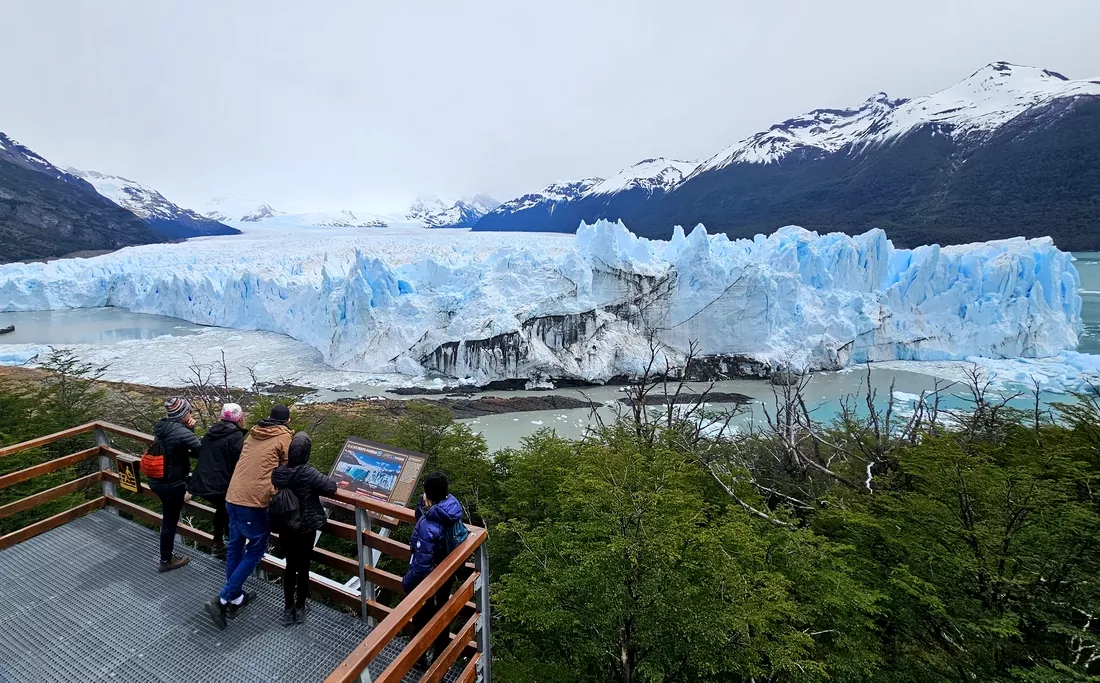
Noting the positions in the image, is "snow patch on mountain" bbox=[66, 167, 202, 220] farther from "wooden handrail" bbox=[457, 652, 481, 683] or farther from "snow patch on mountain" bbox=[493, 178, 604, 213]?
"wooden handrail" bbox=[457, 652, 481, 683]

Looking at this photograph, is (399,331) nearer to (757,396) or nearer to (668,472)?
(757,396)

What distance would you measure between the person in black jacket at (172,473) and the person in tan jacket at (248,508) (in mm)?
472

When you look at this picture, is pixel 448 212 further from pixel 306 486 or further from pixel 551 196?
pixel 306 486

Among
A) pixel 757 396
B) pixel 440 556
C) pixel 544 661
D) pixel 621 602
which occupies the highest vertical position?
pixel 440 556

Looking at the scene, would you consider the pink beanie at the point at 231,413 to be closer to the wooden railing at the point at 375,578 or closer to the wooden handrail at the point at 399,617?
the wooden railing at the point at 375,578

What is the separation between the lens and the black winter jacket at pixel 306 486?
2.19m

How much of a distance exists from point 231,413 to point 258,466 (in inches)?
18.1

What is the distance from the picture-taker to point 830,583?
3070mm

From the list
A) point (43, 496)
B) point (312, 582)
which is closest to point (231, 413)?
point (312, 582)

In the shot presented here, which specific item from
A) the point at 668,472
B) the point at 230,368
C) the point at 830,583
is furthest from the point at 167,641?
the point at 230,368

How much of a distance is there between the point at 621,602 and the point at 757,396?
16247 mm

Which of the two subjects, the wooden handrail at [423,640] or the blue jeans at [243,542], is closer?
the wooden handrail at [423,640]

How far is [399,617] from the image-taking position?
60.7 inches

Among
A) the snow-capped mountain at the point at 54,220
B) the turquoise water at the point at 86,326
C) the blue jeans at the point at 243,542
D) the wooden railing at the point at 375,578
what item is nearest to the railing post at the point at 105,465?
the wooden railing at the point at 375,578
